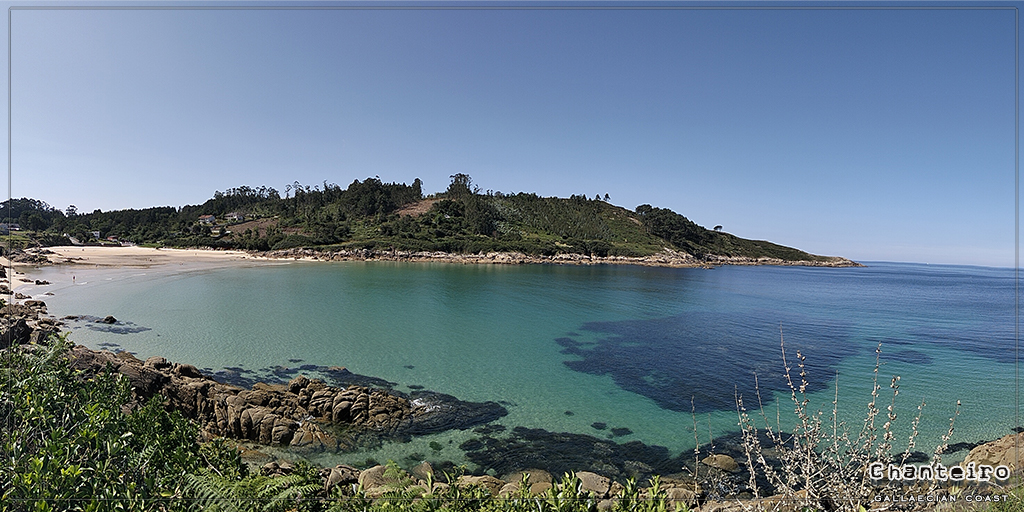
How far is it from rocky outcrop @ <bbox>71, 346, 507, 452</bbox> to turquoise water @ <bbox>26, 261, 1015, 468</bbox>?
3.69 ft

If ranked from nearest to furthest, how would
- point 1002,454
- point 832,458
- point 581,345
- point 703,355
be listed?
point 832,458, point 1002,454, point 703,355, point 581,345

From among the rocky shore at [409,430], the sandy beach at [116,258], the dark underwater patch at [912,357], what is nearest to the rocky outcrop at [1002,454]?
the rocky shore at [409,430]

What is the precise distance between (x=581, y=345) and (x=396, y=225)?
94.8 m

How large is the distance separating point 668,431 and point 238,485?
1232 cm

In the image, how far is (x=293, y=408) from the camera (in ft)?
43.7

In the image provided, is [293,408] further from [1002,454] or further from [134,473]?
[1002,454]

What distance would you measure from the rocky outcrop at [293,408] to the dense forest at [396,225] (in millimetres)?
83226

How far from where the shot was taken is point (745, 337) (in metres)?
27.0

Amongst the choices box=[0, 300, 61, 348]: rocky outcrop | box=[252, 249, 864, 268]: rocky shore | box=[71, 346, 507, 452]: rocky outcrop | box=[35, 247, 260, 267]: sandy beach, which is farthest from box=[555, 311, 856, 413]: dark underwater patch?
box=[35, 247, 260, 267]: sandy beach

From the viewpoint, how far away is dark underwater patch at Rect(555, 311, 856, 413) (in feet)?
55.5

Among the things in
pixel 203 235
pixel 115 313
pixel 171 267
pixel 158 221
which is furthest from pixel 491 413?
pixel 158 221

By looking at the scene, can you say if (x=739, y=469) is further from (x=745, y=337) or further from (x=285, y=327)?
(x=285, y=327)

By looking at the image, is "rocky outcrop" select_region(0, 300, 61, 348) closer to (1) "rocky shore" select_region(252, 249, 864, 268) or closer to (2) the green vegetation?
(2) the green vegetation

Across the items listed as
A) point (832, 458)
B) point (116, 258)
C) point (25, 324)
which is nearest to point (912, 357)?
point (832, 458)
